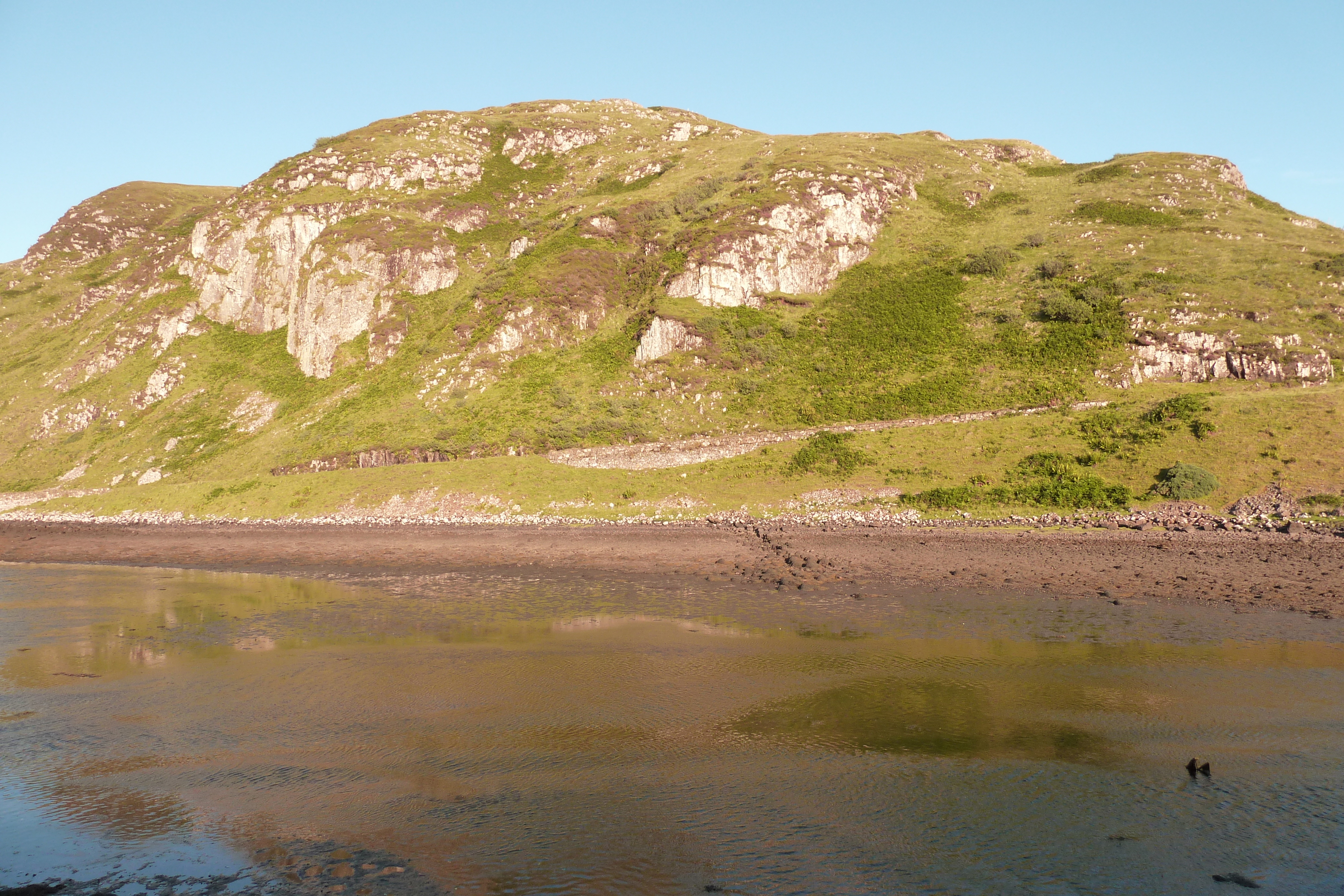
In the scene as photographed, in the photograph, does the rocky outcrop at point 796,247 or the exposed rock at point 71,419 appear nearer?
the rocky outcrop at point 796,247

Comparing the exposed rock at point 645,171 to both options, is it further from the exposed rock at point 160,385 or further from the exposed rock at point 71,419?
the exposed rock at point 71,419

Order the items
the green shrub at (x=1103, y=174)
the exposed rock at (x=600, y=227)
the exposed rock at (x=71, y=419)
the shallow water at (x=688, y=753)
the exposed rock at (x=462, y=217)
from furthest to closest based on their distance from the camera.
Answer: the exposed rock at (x=462, y=217) → the green shrub at (x=1103, y=174) → the exposed rock at (x=600, y=227) → the exposed rock at (x=71, y=419) → the shallow water at (x=688, y=753)

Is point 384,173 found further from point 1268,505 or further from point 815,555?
point 1268,505

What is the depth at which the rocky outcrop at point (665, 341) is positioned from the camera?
2894 inches

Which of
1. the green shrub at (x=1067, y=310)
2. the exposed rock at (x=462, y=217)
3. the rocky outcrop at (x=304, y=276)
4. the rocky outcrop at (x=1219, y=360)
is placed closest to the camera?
the rocky outcrop at (x=1219, y=360)

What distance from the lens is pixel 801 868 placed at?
988 centimetres

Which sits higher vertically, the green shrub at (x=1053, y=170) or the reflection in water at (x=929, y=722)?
the green shrub at (x=1053, y=170)

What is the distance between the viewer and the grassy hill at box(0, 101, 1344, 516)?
52125mm

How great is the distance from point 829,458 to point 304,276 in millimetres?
82115

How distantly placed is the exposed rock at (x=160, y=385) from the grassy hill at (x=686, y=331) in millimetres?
344

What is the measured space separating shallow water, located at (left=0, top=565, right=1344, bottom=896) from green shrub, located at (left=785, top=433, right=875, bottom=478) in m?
26.2

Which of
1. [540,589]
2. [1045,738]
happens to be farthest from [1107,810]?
[540,589]

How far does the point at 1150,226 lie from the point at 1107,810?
8983 cm

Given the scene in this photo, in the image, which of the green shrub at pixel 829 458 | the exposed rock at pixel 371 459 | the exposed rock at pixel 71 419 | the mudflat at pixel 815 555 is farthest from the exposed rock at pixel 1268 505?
the exposed rock at pixel 71 419
